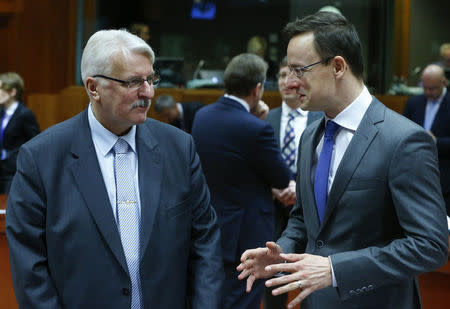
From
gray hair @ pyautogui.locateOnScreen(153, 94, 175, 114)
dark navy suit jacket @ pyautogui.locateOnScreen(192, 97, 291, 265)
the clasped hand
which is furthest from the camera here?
gray hair @ pyautogui.locateOnScreen(153, 94, 175, 114)

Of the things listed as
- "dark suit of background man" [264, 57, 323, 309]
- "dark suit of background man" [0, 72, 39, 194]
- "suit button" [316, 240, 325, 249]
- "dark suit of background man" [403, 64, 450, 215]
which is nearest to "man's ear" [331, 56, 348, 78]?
"suit button" [316, 240, 325, 249]

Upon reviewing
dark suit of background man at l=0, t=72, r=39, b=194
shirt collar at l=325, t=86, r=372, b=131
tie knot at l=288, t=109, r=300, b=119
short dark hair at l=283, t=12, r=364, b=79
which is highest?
short dark hair at l=283, t=12, r=364, b=79

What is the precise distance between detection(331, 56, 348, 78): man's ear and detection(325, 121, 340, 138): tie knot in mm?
148

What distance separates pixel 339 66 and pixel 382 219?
1.47ft

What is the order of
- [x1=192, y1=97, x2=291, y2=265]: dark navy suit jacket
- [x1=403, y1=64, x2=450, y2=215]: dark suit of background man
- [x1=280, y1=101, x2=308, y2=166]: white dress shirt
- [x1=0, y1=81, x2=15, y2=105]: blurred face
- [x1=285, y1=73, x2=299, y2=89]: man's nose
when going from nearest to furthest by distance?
[x1=285, y1=73, x2=299, y2=89]: man's nose < [x1=192, y1=97, x2=291, y2=265]: dark navy suit jacket < [x1=280, y1=101, x2=308, y2=166]: white dress shirt < [x1=403, y1=64, x2=450, y2=215]: dark suit of background man < [x1=0, y1=81, x2=15, y2=105]: blurred face

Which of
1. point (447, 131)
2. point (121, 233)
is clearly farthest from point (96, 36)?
point (447, 131)

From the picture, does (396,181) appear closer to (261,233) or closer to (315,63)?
(315,63)

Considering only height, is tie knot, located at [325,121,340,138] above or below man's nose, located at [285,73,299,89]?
below

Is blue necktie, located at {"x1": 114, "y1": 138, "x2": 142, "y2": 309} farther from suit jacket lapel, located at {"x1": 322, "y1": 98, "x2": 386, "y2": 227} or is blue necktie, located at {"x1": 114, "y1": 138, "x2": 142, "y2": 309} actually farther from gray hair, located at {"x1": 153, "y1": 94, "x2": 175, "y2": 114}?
gray hair, located at {"x1": 153, "y1": 94, "x2": 175, "y2": 114}

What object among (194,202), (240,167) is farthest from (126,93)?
(240,167)

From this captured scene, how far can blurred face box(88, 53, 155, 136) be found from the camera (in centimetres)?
201

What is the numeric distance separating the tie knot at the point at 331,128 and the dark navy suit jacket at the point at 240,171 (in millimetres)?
1533

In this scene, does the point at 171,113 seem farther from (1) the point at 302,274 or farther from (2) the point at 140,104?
(1) the point at 302,274

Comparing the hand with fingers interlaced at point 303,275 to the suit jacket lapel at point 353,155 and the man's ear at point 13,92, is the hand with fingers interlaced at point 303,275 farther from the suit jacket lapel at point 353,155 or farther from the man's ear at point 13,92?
the man's ear at point 13,92
